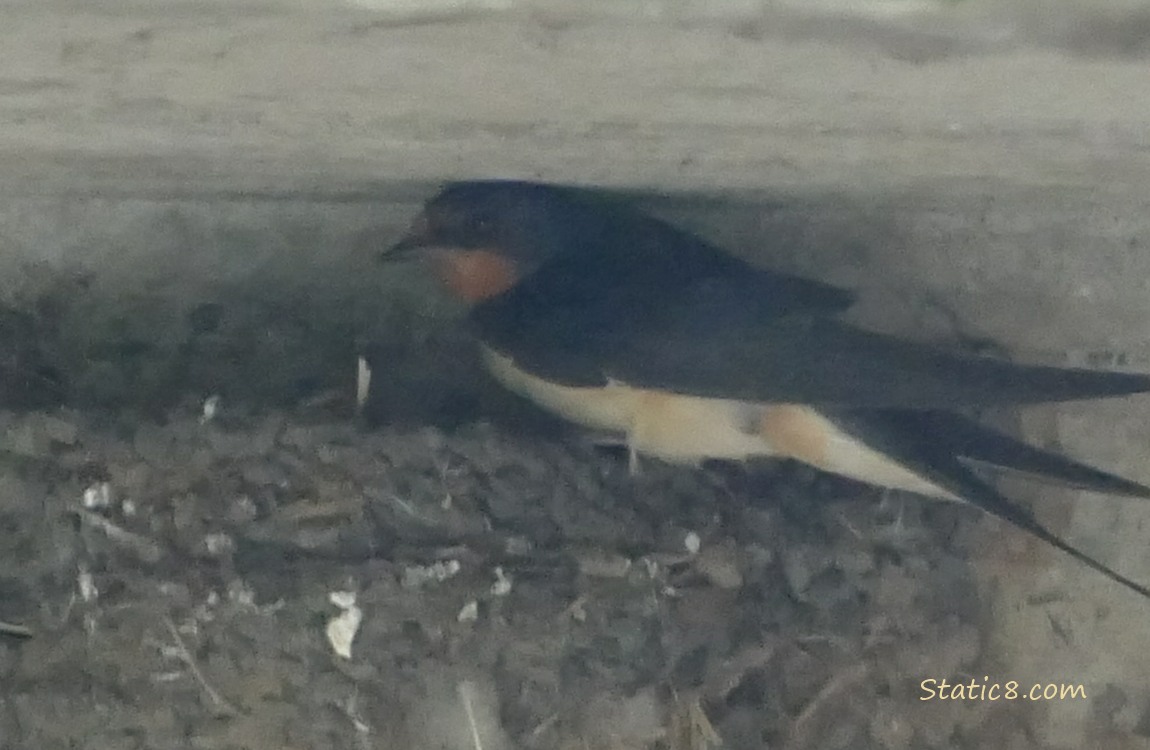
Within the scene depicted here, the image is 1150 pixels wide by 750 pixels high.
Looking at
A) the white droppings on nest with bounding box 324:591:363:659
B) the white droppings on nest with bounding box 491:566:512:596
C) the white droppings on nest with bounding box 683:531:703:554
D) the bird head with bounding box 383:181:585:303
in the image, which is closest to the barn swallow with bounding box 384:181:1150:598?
the bird head with bounding box 383:181:585:303

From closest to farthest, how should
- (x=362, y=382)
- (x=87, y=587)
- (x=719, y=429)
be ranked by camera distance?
1. (x=87, y=587)
2. (x=719, y=429)
3. (x=362, y=382)

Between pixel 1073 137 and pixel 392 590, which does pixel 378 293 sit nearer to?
pixel 392 590

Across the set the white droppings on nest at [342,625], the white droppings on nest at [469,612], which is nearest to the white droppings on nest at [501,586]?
the white droppings on nest at [469,612]

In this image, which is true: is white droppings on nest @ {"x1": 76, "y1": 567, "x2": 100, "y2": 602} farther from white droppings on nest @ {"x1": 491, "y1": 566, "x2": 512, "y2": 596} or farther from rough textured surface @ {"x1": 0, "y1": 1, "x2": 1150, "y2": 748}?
white droppings on nest @ {"x1": 491, "y1": 566, "x2": 512, "y2": 596}

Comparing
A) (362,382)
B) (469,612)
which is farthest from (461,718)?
(362,382)

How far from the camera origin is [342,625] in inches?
66.1

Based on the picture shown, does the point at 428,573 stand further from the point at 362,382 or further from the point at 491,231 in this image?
the point at 491,231

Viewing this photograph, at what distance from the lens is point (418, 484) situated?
172cm

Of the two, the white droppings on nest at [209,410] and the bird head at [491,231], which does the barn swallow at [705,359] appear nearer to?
the bird head at [491,231]

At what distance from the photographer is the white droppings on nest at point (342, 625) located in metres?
1.68

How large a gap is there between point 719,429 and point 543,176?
1.26 ft

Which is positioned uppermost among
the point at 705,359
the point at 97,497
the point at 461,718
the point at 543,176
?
the point at 543,176


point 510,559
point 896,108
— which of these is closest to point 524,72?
Result: point 896,108

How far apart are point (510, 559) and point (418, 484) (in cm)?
14
